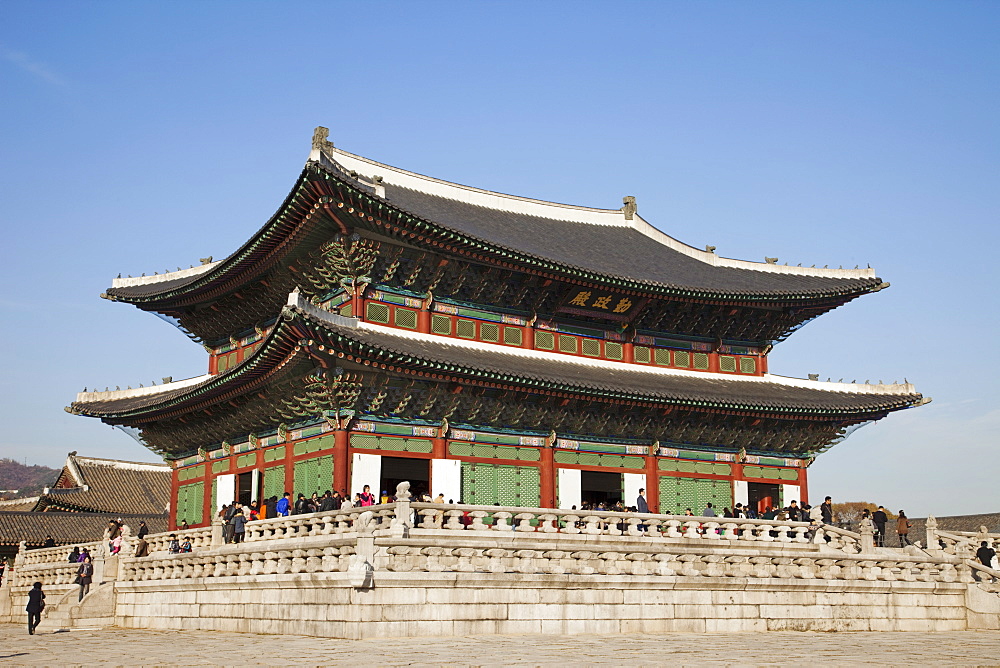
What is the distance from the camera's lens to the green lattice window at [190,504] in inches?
1471

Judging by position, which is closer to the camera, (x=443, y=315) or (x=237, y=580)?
(x=237, y=580)

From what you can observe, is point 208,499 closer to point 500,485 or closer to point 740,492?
point 500,485

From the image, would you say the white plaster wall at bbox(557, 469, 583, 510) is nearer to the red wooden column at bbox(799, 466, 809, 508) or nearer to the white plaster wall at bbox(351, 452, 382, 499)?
the white plaster wall at bbox(351, 452, 382, 499)

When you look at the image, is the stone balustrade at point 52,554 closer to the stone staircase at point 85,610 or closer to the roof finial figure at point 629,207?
the stone staircase at point 85,610

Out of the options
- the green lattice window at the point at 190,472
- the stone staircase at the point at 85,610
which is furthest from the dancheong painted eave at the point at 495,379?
the stone staircase at the point at 85,610

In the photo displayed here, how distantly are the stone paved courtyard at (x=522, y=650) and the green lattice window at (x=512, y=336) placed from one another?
1510 centimetres

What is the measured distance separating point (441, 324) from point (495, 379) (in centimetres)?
390

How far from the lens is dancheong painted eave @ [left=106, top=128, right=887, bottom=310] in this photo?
98.7 ft

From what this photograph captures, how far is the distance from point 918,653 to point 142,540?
21149 millimetres

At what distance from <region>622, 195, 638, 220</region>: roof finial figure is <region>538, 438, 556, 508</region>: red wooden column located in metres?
18.0

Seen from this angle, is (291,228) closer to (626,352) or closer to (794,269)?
(626,352)

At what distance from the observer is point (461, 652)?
16375 millimetres

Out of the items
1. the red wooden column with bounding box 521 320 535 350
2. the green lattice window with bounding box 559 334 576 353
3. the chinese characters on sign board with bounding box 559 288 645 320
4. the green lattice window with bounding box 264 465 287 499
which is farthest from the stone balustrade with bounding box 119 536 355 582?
the chinese characters on sign board with bounding box 559 288 645 320

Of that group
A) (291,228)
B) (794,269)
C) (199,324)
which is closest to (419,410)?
(291,228)
